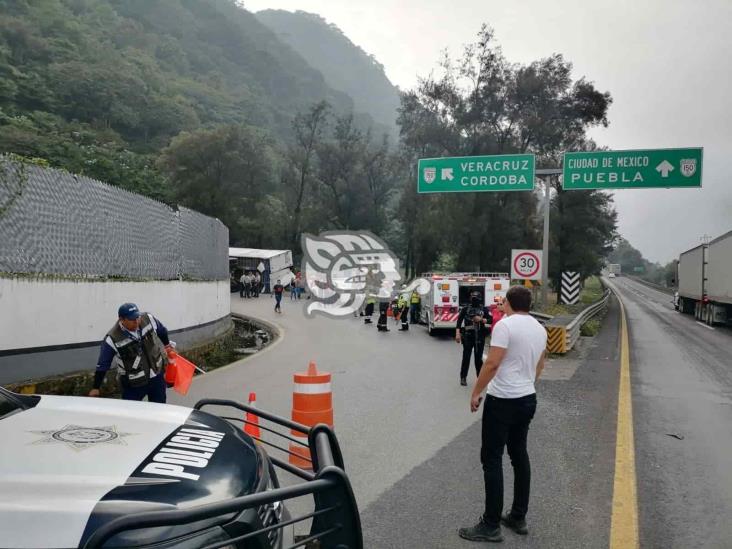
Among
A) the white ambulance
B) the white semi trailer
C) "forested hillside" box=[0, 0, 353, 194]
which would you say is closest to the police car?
the white ambulance

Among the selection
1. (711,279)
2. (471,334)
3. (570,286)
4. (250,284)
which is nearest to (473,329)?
(471,334)

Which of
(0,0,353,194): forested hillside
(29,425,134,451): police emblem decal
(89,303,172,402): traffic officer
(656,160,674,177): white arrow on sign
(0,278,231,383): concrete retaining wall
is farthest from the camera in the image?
(0,0,353,194): forested hillside

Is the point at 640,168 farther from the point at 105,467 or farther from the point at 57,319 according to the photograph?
the point at 105,467

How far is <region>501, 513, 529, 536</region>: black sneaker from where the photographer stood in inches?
170

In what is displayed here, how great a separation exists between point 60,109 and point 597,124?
215ft

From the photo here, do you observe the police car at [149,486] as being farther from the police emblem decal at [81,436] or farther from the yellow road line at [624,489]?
the yellow road line at [624,489]

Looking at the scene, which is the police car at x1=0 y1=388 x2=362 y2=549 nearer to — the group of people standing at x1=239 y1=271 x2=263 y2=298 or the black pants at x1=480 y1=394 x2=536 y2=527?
the black pants at x1=480 y1=394 x2=536 y2=527

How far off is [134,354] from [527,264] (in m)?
16.8

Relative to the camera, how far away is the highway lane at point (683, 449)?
4492 mm

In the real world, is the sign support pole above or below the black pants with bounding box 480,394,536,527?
above

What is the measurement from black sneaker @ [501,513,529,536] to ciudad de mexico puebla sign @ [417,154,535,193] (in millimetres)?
18659

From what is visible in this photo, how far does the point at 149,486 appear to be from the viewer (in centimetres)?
242

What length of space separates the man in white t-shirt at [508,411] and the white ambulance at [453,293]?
15.2 meters

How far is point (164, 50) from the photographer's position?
13725 centimetres
